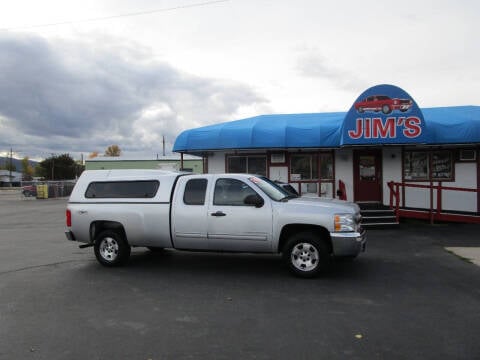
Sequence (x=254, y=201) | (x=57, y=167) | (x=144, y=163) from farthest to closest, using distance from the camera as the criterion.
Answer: (x=57, y=167) → (x=144, y=163) → (x=254, y=201)

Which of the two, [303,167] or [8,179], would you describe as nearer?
[303,167]

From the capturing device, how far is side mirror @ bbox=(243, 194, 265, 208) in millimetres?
7129

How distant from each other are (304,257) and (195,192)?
2.33 meters

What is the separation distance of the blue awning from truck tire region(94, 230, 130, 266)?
24.8ft

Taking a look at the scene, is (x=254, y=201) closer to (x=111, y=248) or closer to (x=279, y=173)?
(x=111, y=248)

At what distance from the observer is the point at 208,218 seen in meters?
7.40

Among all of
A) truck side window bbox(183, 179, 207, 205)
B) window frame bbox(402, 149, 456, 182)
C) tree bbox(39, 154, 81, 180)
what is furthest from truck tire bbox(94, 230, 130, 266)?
tree bbox(39, 154, 81, 180)

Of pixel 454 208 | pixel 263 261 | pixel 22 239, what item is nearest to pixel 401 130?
pixel 454 208

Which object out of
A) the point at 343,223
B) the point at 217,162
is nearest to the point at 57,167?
the point at 217,162

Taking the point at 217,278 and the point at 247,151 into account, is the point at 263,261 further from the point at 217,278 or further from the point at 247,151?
the point at 247,151

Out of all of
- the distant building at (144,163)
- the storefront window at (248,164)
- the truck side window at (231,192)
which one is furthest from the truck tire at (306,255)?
the distant building at (144,163)

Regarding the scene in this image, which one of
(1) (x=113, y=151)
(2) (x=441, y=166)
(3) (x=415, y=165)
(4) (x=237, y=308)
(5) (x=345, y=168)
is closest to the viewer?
(4) (x=237, y=308)

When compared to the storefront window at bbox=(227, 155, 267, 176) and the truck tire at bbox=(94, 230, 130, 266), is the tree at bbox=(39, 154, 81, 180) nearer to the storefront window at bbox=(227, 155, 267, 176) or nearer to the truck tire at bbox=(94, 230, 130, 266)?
the storefront window at bbox=(227, 155, 267, 176)

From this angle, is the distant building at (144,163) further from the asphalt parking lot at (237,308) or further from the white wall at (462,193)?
the asphalt parking lot at (237,308)
